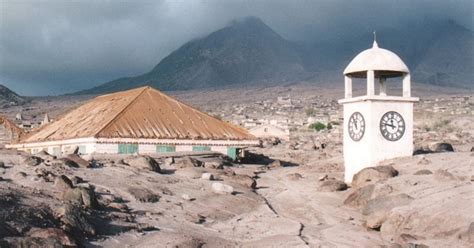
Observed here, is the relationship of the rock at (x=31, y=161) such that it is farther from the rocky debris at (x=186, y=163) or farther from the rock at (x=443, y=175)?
the rock at (x=443, y=175)

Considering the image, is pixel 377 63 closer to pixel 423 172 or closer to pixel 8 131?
pixel 423 172

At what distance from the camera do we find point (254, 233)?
52.7ft

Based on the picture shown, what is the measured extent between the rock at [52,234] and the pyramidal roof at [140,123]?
61.8 feet

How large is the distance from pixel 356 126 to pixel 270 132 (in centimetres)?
4033

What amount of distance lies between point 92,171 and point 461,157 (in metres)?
14.3

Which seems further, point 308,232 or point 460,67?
point 460,67

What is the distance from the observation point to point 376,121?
24.7 m

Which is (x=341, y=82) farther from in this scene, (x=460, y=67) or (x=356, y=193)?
(x=356, y=193)

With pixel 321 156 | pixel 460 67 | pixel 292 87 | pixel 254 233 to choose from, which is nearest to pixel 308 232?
pixel 254 233

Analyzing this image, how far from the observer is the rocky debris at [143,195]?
1728 cm

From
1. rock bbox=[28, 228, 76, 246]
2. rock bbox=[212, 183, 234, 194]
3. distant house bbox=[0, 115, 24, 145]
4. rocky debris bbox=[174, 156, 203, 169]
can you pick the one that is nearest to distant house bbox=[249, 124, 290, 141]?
distant house bbox=[0, 115, 24, 145]

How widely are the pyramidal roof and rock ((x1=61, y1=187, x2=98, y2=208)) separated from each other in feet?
50.9

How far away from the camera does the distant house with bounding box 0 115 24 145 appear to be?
142 ft

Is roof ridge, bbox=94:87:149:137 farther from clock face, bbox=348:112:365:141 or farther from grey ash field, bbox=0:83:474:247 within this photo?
clock face, bbox=348:112:365:141
